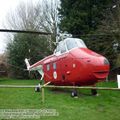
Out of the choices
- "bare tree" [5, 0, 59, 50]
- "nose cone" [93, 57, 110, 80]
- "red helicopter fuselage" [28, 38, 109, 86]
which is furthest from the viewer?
"bare tree" [5, 0, 59, 50]

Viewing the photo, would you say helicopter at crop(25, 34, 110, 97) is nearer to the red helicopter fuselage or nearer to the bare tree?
the red helicopter fuselage

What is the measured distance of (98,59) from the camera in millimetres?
11320

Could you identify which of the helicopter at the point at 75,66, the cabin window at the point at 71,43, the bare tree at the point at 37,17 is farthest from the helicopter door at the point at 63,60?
the bare tree at the point at 37,17

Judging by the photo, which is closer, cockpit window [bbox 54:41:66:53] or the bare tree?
cockpit window [bbox 54:41:66:53]

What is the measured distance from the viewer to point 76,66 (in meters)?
12.0

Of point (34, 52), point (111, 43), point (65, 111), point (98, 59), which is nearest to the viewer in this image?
point (65, 111)

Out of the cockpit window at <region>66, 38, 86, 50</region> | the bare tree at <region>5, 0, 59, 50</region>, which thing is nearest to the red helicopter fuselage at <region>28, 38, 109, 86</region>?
the cockpit window at <region>66, 38, 86, 50</region>

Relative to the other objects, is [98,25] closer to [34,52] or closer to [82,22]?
[82,22]

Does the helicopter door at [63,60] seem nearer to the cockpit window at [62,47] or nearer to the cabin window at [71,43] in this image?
the cockpit window at [62,47]

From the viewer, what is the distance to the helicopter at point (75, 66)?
11.4 meters

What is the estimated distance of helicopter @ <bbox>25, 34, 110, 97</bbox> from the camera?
1135 cm

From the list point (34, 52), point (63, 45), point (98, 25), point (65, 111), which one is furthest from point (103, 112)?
point (34, 52)

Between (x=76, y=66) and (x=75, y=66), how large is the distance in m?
0.07

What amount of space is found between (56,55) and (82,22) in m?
9.17
